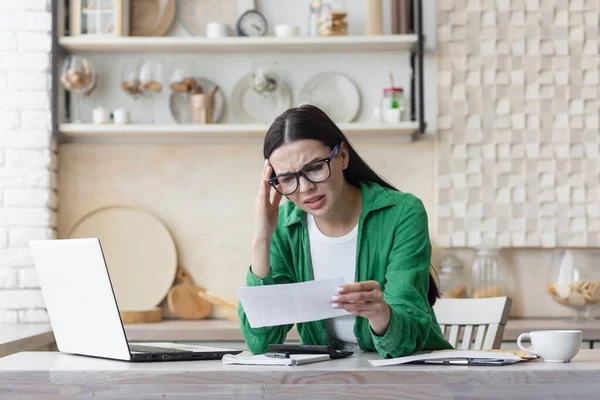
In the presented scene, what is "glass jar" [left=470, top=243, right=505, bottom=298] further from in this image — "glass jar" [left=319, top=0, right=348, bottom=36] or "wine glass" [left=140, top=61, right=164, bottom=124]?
"wine glass" [left=140, top=61, right=164, bottom=124]

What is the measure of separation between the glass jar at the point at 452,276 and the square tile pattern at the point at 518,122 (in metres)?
0.09

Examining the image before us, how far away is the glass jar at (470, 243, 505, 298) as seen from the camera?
3.43m

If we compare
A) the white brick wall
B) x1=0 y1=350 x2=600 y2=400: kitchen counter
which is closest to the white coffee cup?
x1=0 y1=350 x2=600 y2=400: kitchen counter

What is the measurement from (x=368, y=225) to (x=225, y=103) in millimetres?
1710

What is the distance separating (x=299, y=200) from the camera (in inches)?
75.4

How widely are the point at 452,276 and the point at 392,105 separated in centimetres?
74

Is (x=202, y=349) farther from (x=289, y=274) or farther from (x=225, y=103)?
(x=225, y=103)

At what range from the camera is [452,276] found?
11.1 ft

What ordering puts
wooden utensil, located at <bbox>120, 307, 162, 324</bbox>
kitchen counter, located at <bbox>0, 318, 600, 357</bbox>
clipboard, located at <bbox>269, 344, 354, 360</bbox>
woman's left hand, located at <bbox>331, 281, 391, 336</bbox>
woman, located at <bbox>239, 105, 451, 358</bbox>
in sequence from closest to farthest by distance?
1. woman's left hand, located at <bbox>331, 281, 391, 336</bbox>
2. clipboard, located at <bbox>269, 344, 354, 360</bbox>
3. woman, located at <bbox>239, 105, 451, 358</bbox>
4. kitchen counter, located at <bbox>0, 318, 600, 357</bbox>
5. wooden utensil, located at <bbox>120, 307, 162, 324</bbox>

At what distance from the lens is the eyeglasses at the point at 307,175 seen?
6.21 feet

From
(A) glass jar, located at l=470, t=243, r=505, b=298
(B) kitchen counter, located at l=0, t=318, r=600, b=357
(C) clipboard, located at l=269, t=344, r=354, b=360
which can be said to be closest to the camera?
(C) clipboard, located at l=269, t=344, r=354, b=360

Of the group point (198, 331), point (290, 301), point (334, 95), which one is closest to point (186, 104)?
point (334, 95)

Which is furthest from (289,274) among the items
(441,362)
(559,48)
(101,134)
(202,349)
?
(559,48)

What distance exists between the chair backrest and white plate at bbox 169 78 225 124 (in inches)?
60.2
